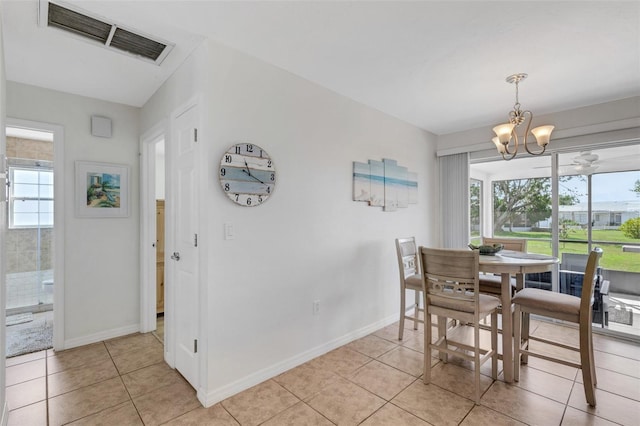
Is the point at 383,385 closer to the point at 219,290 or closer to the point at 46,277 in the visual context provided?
the point at 219,290

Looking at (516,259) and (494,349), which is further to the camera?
(516,259)

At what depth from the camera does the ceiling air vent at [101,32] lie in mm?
1791

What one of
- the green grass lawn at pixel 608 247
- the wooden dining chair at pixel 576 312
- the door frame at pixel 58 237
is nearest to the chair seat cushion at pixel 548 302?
the wooden dining chair at pixel 576 312

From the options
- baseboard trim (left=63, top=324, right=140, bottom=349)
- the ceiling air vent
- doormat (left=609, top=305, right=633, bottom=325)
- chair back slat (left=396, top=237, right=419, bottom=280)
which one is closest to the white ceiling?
the ceiling air vent

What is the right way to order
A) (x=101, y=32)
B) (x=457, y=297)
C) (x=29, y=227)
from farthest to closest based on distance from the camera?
1. (x=29, y=227)
2. (x=457, y=297)
3. (x=101, y=32)

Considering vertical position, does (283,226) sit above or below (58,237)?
above

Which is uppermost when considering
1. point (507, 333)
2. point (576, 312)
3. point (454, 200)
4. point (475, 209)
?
point (454, 200)

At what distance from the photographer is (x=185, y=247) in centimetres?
230

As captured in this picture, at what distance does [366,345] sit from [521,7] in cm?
284

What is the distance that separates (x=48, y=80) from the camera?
2.62 m

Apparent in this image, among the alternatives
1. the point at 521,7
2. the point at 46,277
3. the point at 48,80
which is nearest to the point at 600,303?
the point at 521,7

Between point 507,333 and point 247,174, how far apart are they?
2.30 metres

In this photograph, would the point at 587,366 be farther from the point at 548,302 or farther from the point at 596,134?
the point at 596,134

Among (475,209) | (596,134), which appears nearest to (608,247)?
(596,134)
